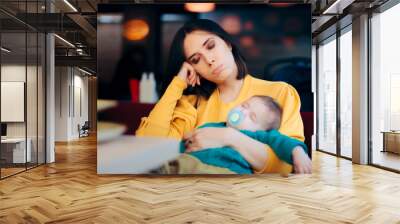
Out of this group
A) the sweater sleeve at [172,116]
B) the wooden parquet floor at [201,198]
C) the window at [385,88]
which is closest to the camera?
the wooden parquet floor at [201,198]

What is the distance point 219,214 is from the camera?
4277mm

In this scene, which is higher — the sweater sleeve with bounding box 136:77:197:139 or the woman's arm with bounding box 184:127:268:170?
the sweater sleeve with bounding box 136:77:197:139

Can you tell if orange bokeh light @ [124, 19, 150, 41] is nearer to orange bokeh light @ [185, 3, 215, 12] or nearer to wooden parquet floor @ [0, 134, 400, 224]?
orange bokeh light @ [185, 3, 215, 12]

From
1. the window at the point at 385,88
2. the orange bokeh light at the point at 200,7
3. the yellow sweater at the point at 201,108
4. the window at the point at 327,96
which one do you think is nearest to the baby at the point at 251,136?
the yellow sweater at the point at 201,108

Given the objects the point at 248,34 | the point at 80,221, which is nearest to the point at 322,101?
the point at 248,34

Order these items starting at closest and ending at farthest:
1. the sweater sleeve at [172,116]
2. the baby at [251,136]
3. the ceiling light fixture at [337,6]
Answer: the baby at [251,136], the sweater sleeve at [172,116], the ceiling light fixture at [337,6]

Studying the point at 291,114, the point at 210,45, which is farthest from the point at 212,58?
the point at 291,114

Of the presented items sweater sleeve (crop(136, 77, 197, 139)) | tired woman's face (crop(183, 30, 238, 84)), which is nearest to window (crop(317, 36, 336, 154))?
tired woman's face (crop(183, 30, 238, 84))

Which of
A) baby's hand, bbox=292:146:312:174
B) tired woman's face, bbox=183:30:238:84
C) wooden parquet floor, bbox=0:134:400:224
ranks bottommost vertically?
wooden parquet floor, bbox=0:134:400:224

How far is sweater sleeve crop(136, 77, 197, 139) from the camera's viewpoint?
662cm

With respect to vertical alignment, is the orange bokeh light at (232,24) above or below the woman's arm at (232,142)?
above

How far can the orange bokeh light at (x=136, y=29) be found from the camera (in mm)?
6781

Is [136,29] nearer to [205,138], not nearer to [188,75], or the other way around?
[188,75]

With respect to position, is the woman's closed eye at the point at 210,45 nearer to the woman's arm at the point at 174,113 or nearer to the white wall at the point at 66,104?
the woman's arm at the point at 174,113
